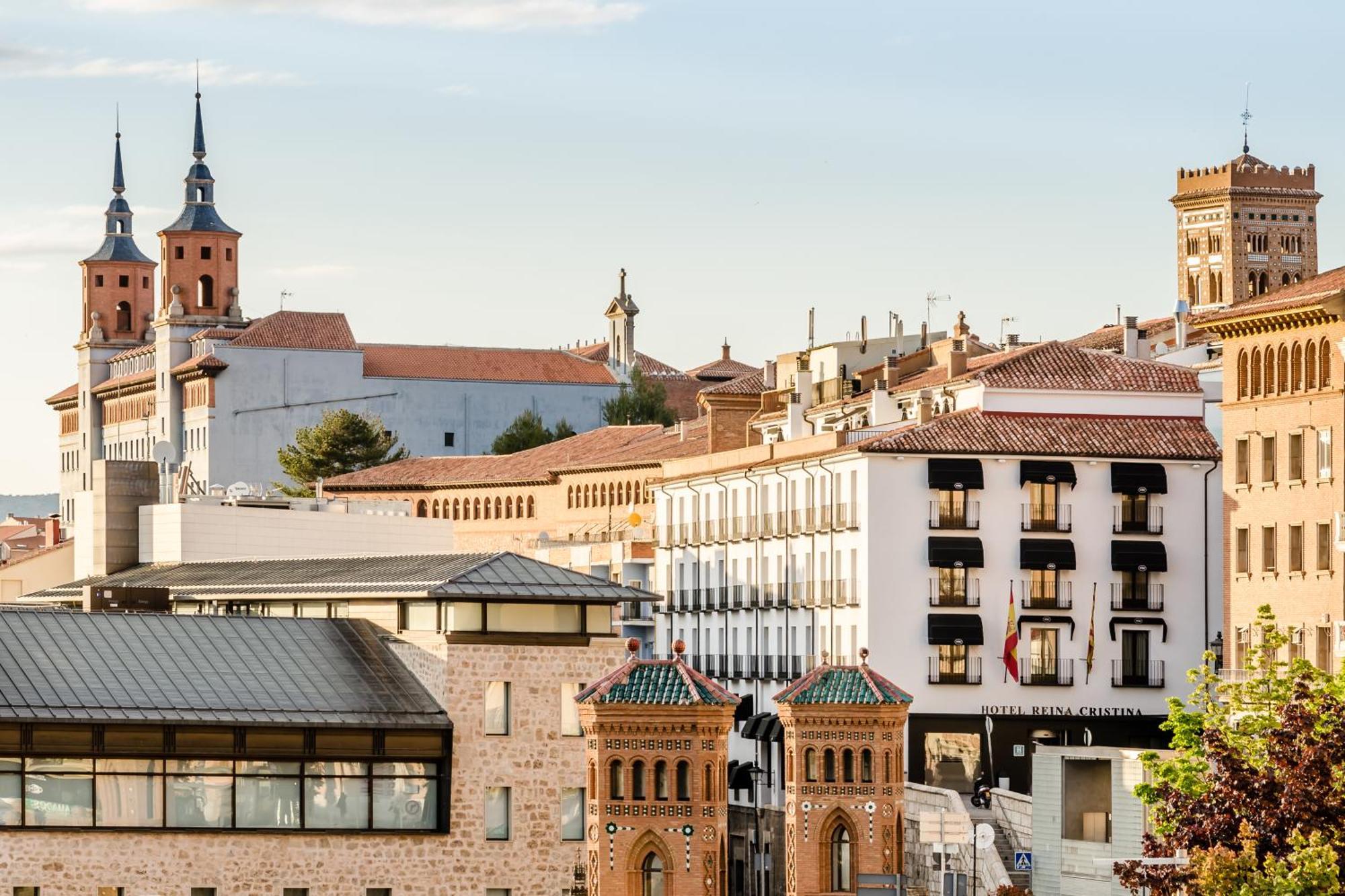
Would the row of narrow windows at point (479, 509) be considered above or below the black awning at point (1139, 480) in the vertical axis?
above

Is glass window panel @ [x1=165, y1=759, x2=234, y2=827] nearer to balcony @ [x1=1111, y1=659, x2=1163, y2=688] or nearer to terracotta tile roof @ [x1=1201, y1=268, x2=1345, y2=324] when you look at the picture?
terracotta tile roof @ [x1=1201, y1=268, x2=1345, y2=324]

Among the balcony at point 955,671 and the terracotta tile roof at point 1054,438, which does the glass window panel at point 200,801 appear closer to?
the balcony at point 955,671

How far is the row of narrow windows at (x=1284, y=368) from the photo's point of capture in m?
88.1

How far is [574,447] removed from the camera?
163 metres

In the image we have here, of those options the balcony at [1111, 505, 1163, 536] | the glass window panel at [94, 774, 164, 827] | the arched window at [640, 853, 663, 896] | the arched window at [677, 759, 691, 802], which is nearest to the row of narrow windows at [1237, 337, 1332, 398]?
the balcony at [1111, 505, 1163, 536]

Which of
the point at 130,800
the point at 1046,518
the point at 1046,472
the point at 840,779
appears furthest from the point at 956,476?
the point at 130,800

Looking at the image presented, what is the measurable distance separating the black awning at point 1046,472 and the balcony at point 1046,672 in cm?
578

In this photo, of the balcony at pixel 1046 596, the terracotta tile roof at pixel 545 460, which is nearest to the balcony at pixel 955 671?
the balcony at pixel 1046 596

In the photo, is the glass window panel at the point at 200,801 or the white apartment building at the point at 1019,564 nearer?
the glass window panel at the point at 200,801

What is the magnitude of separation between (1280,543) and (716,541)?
3490cm

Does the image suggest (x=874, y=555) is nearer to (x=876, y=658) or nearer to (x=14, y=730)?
(x=876, y=658)

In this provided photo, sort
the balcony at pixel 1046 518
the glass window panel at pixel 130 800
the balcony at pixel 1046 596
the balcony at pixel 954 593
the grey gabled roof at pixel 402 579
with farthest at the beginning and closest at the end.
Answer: the balcony at pixel 1046 518 < the balcony at pixel 1046 596 < the balcony at pixel 954 593 < the grey gabled roof at pixel 402 579 < the glass window panel at pixel 130 800

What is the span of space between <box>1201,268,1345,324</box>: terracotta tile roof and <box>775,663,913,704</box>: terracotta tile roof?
17.2m

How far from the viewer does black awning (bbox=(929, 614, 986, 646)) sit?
10338 centimetres
